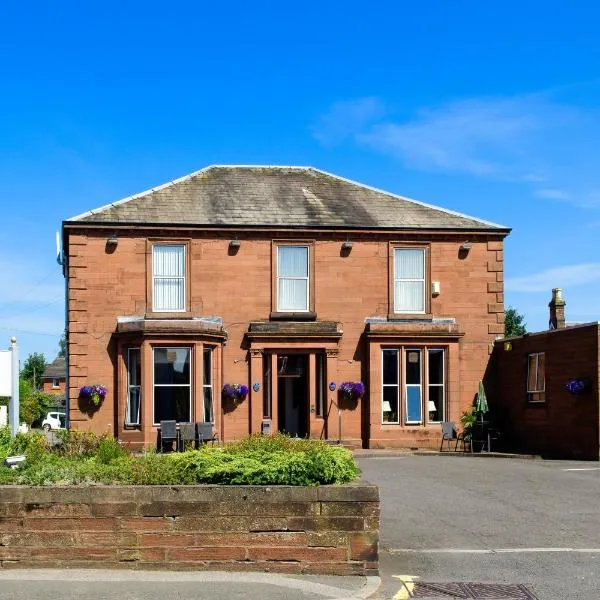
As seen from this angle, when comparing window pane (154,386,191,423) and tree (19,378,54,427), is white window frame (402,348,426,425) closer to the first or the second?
window pane (154,386,191,423)

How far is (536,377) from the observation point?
25766 mm

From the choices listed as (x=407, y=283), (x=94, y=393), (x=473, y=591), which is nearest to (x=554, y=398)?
(x=407, y=283)

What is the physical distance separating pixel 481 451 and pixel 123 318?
34.4ft

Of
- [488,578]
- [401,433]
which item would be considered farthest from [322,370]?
[488,578]

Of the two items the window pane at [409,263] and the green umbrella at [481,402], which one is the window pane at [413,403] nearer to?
the green umbrella at [481,402]

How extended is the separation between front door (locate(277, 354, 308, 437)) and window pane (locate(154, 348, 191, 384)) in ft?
9.31

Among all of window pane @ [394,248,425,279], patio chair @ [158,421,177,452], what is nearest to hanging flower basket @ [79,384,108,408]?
patio chair @ [158,421,177,452]

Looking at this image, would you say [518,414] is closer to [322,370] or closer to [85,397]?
[322,370]

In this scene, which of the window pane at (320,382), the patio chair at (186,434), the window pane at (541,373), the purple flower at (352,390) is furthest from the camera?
the window pane at (320,382)

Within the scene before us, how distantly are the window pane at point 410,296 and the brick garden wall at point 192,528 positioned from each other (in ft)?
60.8

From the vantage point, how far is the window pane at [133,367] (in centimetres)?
2575

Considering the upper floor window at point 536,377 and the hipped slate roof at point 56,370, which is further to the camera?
the hipped slate roof at point 56,370

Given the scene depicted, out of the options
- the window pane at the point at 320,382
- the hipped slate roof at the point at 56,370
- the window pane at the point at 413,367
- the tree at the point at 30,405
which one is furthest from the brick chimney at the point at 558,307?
the hipped slate roof at the point at 56,370

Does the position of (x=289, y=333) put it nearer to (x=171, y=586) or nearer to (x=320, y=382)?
(x=320, y=382)
